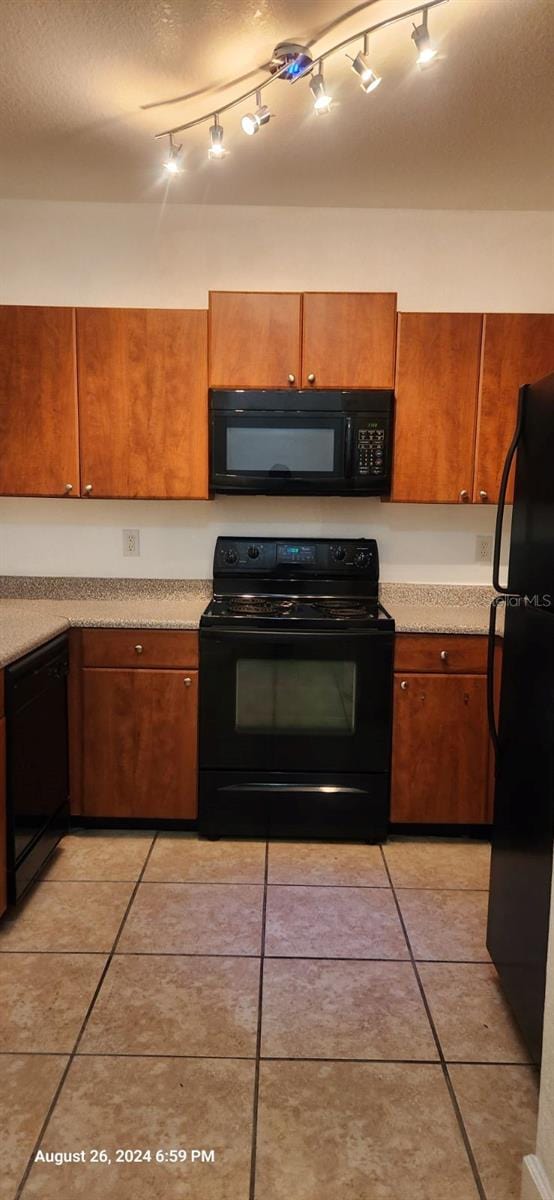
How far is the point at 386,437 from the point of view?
2877 mm

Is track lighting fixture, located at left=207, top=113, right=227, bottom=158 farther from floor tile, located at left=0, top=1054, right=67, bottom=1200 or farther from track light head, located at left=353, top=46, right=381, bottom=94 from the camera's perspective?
floor tile, located at left=0, top=1054, right=67, bottom=1200

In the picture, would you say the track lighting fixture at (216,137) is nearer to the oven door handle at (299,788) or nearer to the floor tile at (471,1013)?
the oven door handle at (299,788)

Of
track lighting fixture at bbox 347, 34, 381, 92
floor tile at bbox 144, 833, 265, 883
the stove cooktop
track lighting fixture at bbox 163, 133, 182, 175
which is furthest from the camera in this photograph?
the stove cooktop

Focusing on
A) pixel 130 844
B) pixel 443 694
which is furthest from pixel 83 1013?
pixel 443 694

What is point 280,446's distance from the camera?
2889 mm

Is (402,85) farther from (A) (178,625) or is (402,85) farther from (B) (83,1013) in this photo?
(B) (83,1013)

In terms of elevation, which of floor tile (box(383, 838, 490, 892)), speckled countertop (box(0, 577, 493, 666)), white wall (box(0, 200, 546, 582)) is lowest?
floor tile (box(383, 838, 490, 892))

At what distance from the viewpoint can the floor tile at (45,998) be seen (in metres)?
1.81

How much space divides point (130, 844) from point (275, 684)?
2.66 feet

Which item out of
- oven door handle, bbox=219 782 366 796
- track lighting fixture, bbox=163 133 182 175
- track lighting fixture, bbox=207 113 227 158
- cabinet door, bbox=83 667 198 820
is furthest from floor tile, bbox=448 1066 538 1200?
track lighting fixture, bbox=163 133 182 175

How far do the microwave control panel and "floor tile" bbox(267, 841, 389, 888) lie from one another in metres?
1.42

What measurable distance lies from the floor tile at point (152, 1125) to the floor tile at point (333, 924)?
0.50 m

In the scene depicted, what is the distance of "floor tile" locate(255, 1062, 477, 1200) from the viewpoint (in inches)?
56.9

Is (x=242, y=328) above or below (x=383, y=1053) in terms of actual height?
above
